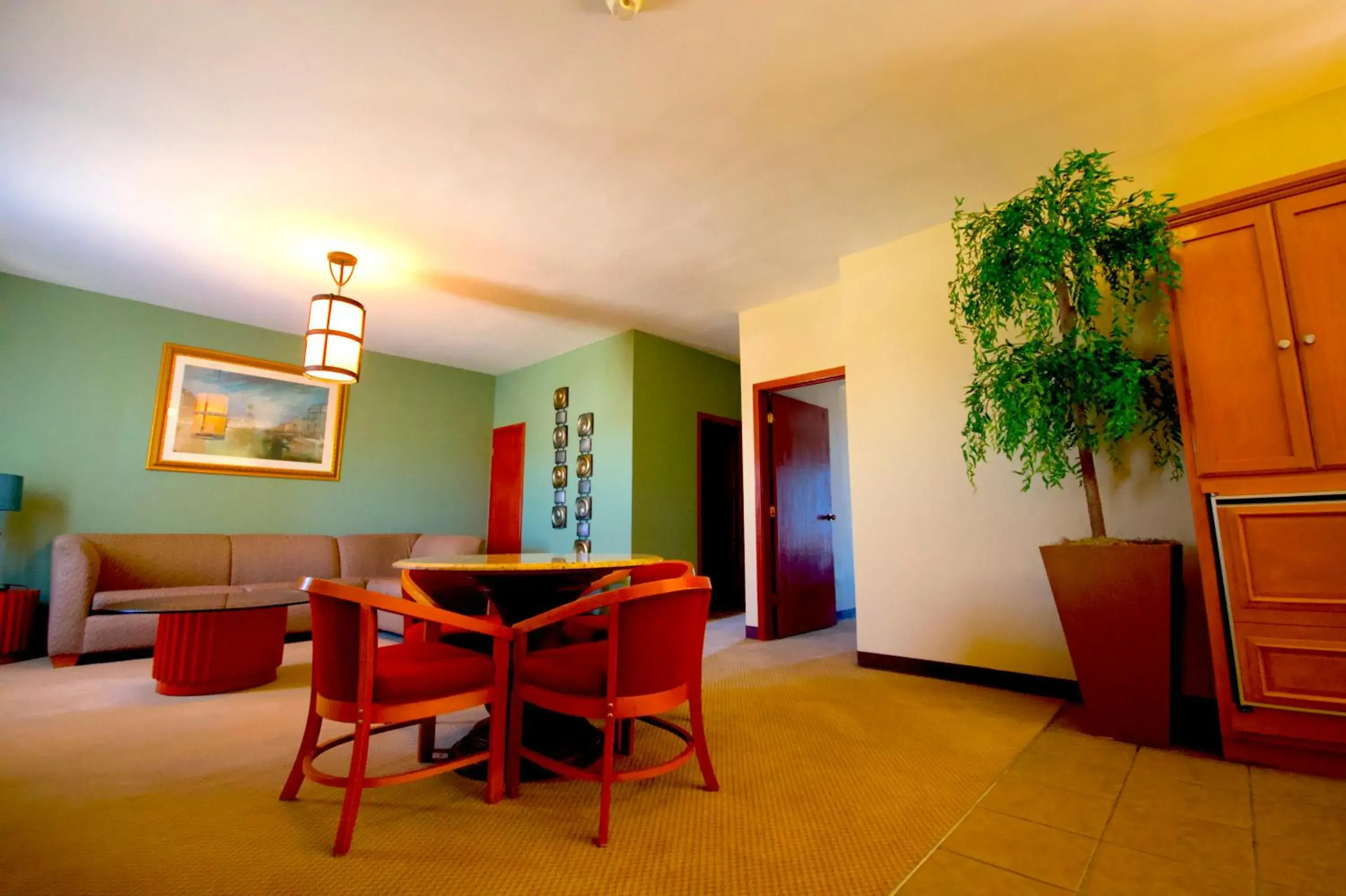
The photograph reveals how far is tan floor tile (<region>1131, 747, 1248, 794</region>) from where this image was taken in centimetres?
187

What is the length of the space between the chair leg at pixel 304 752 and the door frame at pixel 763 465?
10.8 feet

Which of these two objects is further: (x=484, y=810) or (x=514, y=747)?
(x=514, y=747)

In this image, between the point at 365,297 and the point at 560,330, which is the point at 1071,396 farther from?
the point at 365,297

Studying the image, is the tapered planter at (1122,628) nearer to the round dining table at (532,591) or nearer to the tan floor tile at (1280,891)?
the tan floor tile at (1280,891)

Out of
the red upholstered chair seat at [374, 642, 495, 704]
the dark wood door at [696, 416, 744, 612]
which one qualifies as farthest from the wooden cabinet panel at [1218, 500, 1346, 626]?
the dark wood door at [696, 416, 744, 612]

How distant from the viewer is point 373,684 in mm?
1555

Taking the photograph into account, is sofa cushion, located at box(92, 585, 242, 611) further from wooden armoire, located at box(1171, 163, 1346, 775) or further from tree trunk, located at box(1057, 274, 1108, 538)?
wooden armoire, located at box(1171, 163, 1346, 775)

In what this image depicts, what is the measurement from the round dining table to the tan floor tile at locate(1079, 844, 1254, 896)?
4.85 feet

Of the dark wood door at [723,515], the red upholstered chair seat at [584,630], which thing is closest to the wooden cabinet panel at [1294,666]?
the red upholstered chair seat at [584,630]

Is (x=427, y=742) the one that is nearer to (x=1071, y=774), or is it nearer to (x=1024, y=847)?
(x=1024, y=847)

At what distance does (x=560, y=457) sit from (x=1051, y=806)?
486cm

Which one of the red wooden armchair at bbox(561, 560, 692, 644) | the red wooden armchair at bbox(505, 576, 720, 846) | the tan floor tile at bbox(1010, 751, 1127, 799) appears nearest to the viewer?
the red wooden armchair at bbox(505, 576, 720, 846)

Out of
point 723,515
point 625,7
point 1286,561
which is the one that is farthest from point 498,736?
point 723,515

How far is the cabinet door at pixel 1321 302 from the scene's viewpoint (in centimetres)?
192
